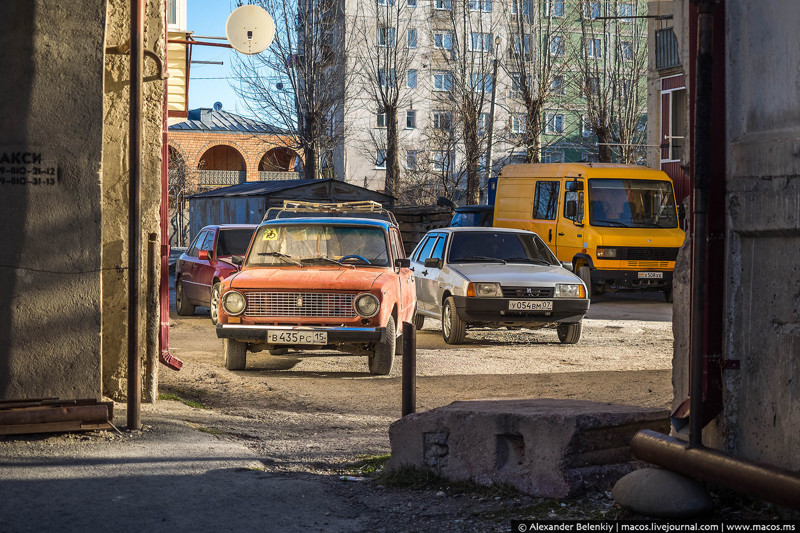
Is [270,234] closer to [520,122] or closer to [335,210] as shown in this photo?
[335,210]

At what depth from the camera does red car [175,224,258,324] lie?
17359 mm

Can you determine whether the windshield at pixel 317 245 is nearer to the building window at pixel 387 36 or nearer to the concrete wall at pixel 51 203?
the concrete wall at pixel 51 203

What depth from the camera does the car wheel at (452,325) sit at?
535 inches

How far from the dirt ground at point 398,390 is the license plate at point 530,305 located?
1.77 ft

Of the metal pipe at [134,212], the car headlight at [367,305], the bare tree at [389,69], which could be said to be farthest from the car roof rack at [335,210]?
the bare tree at [389,69]

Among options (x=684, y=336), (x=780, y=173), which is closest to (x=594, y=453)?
(x=684, y=336)

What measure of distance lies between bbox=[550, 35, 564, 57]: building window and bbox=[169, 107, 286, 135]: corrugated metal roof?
24465 mm

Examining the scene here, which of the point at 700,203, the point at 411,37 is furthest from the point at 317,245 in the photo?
the point at 411,37

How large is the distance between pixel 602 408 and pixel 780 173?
168 cm

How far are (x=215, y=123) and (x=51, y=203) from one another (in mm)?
59240

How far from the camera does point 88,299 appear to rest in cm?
692

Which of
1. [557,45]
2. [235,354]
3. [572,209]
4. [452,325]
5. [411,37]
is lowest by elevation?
[235,354]

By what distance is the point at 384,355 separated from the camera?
35.4 feet

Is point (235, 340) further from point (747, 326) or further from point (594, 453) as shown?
point (747, 326)
